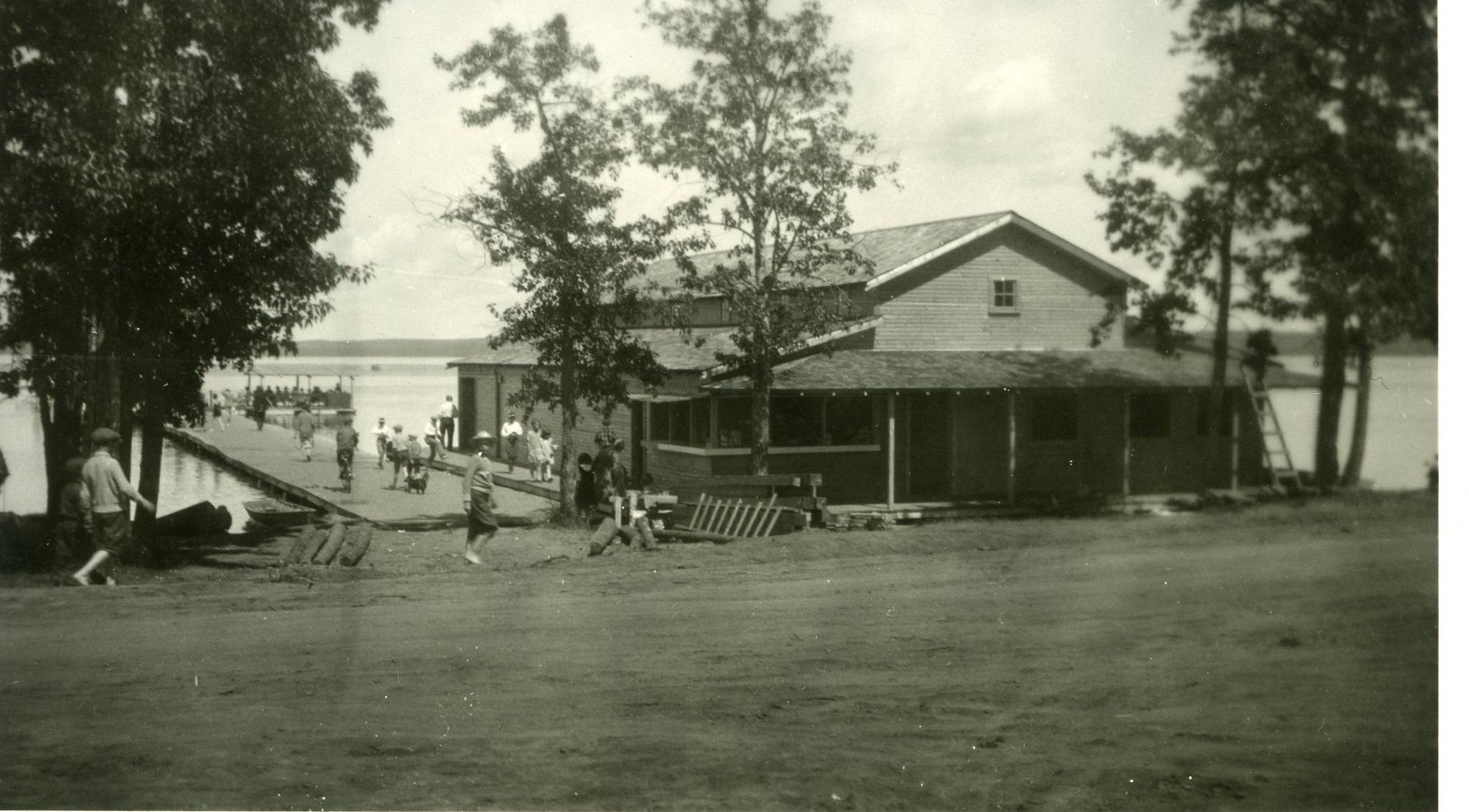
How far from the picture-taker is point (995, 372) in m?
9.83

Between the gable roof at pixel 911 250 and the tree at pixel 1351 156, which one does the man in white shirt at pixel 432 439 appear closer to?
the gable roof at pixel 911 250

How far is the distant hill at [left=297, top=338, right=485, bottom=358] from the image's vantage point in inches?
330

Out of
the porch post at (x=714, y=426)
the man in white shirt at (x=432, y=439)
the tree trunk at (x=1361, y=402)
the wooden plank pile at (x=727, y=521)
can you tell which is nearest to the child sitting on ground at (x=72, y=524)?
the man in white shirt at (x=432, y=439)

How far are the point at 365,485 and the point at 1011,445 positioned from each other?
20.1ft

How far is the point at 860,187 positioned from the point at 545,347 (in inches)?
130

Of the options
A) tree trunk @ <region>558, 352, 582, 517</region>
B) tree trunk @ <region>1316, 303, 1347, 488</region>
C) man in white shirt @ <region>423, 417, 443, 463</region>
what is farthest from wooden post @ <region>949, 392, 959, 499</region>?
man in white shirt @ <region>423, 417, 443, 463</region>

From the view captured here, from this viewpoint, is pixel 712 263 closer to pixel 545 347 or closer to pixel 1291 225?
pixel 545 347

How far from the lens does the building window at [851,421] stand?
1134cm

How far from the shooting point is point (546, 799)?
623 centimetres

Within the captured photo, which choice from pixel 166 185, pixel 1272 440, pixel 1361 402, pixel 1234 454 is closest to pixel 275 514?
pixel 166 185

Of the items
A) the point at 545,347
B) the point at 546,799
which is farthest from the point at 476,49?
the point at 546,799

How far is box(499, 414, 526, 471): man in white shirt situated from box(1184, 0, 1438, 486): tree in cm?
626

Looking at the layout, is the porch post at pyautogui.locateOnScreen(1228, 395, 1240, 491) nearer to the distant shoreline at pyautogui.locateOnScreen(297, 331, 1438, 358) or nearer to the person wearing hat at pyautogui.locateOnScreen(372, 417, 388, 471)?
the distant shoreline at pyautogui.locateOnScreen(297, 331, 1438, 358)

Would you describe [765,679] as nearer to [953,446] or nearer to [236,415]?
[953,446]
